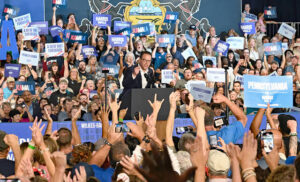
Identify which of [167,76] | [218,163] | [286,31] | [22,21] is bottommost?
[167,76]

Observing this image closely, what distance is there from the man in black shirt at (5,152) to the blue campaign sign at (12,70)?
23.4 ft

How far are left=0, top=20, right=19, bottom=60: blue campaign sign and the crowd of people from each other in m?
0.13

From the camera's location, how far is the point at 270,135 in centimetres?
448

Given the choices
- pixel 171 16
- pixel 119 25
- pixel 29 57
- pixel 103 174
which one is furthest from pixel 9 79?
pixel 103 174

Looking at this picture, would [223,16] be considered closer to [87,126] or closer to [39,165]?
[87,126]

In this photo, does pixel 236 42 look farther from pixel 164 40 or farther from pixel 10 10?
pixel 10 10

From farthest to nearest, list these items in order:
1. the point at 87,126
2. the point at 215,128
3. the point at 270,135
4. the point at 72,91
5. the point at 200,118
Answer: the point at 72,91 < the point at 87,126 < the point at 215,128 < the point at 200,118 < the point at 270,135

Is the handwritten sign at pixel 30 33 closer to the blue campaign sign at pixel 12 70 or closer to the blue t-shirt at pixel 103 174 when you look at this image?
the blue campaign sign at pixel 12 70

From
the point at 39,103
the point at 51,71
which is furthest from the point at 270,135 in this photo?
the point at 51,71

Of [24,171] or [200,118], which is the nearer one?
[24,171]

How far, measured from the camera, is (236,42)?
48.6ft

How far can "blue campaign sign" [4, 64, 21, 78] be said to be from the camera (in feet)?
38.8

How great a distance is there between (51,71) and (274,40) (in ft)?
20.1

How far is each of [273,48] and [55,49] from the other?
5.39 metres
